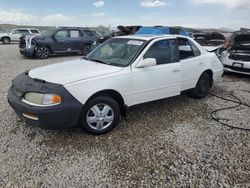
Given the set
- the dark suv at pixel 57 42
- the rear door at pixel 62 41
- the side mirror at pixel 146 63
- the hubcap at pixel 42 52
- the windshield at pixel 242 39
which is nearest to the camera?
the side mirror at pixel 146 63

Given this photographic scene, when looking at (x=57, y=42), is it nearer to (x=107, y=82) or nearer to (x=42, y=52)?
(x=42, y=52)

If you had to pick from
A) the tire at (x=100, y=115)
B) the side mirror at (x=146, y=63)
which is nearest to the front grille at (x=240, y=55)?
the side mirror at (x=146, y=63)

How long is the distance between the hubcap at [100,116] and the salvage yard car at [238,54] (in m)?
5.18

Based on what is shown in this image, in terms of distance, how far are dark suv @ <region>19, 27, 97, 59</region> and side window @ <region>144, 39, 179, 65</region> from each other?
927 cm

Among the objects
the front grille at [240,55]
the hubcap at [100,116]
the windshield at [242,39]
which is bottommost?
the hubcap at [100,116]

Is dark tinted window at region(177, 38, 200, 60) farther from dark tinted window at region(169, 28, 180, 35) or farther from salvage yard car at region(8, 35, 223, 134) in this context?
dark tinted window at region(169, 28, 180, 35)

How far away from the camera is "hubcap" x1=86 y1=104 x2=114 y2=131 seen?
3.60 metres

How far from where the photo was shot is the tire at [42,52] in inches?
482

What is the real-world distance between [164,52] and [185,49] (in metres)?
0.74

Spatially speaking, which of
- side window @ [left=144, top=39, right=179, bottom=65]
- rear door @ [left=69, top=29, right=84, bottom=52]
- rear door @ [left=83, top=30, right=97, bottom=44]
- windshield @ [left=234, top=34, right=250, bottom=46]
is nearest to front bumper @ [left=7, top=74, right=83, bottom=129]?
side window @ [left=144, top=39, right=179, bottom=65]

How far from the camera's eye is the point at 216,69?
5.62 m

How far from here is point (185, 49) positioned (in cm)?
497

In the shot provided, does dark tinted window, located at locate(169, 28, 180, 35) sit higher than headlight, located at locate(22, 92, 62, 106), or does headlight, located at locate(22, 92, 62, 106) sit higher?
dark tinted window, located at locate(169, 28, 180, 35)

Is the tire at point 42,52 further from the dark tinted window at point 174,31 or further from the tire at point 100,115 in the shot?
the tire at point 100,115
